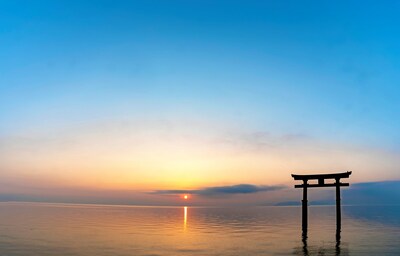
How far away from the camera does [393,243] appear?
35000 millimetres

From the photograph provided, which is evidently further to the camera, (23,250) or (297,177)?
(297,177)

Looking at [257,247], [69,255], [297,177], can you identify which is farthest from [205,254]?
[297,177]

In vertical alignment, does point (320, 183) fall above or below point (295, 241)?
above

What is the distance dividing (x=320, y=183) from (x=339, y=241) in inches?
241

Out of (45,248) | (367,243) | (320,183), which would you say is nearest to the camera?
(45,248)

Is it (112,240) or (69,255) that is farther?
(112,240)

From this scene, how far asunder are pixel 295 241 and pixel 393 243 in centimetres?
944

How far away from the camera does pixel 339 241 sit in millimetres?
36375

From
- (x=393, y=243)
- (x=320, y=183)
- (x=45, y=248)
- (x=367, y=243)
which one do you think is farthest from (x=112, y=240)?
(x=393, y=243)

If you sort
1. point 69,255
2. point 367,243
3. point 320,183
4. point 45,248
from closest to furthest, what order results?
point 69,255 < point 45,248 < point 367,243 < point 320,183

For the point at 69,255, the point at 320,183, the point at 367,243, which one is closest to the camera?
the point at 69,255

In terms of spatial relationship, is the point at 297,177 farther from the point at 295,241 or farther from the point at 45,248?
the point at 45,248

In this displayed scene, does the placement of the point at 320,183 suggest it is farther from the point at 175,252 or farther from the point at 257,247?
the point at 175,252

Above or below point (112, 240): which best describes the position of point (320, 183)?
above
